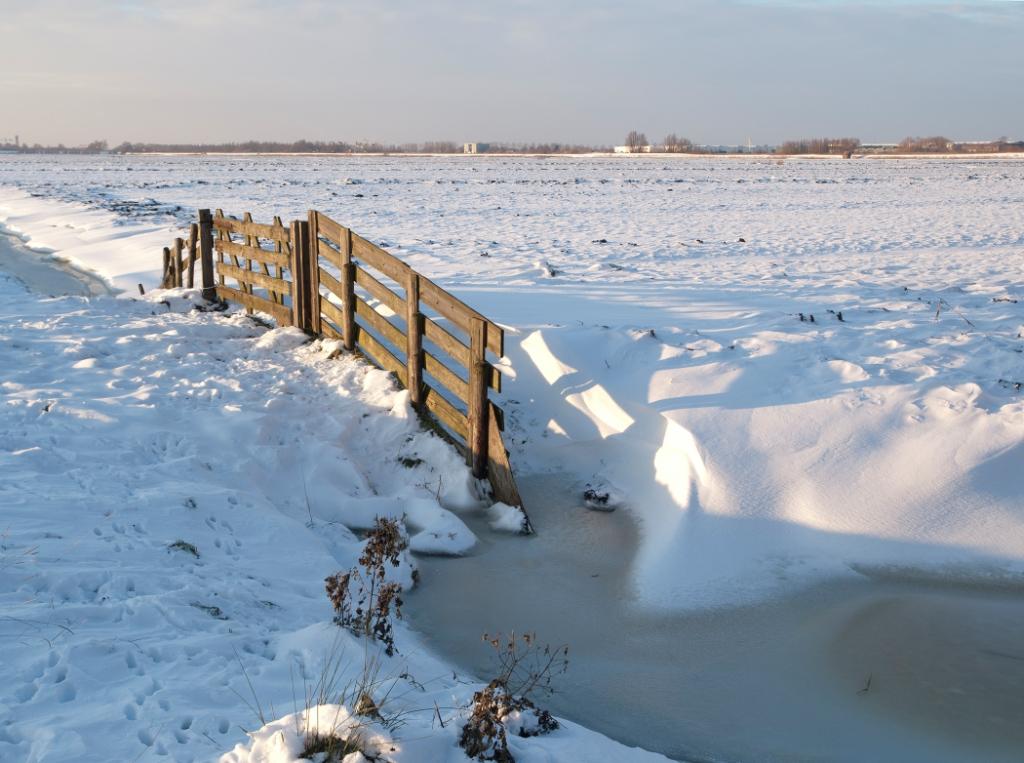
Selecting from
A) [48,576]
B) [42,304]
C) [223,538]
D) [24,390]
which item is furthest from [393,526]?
[42,304]

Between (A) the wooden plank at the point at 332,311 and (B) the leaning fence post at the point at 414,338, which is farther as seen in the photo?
(A) the wooden plank at the point at 332,311

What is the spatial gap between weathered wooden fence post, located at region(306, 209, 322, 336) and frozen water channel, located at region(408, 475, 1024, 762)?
5179 mm

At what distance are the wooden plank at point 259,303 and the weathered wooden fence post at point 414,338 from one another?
11.2 ft

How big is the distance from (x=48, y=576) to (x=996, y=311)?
11.6m

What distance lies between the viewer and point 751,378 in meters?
8.14

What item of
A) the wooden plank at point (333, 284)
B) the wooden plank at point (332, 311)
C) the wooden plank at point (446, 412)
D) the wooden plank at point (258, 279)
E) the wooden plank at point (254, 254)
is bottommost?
the wooden plank at point (446, 412)

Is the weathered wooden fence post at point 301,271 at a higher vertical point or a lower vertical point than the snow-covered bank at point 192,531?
higher

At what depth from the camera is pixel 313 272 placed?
10883 mm

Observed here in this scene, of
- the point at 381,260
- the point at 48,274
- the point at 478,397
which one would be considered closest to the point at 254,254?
the point at 381,260

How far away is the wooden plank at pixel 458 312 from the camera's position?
23.5 feet

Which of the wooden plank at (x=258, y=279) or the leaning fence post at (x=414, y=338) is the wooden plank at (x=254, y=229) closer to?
the wooden plank at (x=258, y=279)

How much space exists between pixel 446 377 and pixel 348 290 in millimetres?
2372

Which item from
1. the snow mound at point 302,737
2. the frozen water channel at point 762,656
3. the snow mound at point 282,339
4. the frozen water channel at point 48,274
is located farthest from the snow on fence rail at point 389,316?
the frozen water channel at point 48,274

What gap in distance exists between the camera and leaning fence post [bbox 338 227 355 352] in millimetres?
9805
